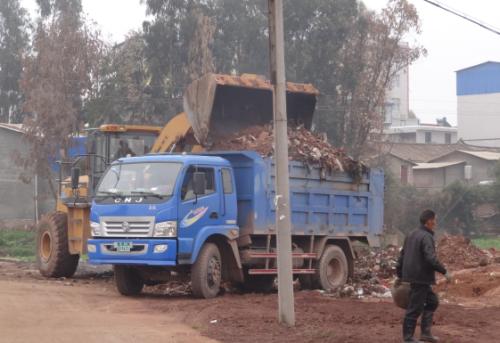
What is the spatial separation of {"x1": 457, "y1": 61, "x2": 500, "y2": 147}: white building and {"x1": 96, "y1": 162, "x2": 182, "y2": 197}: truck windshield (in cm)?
6251

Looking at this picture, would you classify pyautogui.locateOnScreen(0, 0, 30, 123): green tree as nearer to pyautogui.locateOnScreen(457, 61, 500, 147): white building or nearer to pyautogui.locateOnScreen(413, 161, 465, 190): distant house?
pyautogui.locateOnScreen(413, 161, 465, 190): distant house

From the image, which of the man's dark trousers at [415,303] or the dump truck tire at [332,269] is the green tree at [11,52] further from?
the man's dark trousers at [415,303]

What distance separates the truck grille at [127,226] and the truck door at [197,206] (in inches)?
22.2

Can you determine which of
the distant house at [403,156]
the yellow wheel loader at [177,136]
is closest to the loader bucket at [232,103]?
the yellow wheel loader at [177,136]

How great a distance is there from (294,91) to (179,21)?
24387 mm

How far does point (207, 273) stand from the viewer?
15.1 metres

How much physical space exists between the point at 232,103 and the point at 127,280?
4414 mm

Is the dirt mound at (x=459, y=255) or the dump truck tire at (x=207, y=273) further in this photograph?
the dirt mound at (x=459, y=255)

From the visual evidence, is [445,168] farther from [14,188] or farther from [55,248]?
[55,248]

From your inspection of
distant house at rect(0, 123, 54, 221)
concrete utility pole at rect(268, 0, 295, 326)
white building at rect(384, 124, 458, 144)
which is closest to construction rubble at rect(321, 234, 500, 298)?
concrete utility pole at rect(268, 0, 295, 326)

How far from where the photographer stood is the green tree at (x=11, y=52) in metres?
55.8

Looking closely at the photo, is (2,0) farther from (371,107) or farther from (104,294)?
(104,294)

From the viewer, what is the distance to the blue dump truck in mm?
14656

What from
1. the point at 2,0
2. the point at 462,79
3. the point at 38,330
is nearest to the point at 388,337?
the point at 38,330
